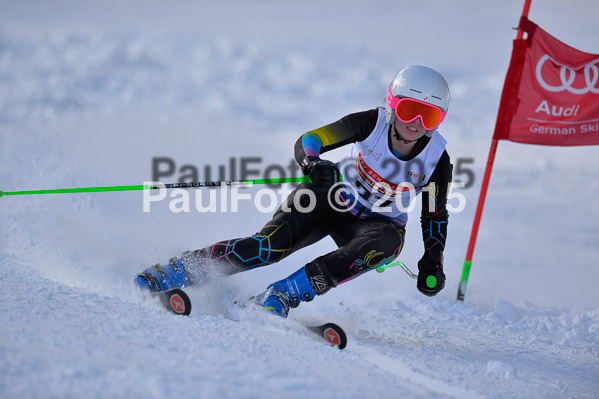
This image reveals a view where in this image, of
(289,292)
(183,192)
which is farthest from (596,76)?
(183,192)

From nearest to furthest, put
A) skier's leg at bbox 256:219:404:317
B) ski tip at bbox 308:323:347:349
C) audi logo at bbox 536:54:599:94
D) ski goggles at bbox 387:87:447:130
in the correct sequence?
1. ski tip at bbox 308:323:347:349
2. skier's leg at bbox 256:219:404:317
3. ski goggles at bbox 387:87:447:130
4. audi logo at bbox 536:54:599:94

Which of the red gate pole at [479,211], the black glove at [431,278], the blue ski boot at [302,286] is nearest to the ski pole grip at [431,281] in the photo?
the black glove at [431,278]

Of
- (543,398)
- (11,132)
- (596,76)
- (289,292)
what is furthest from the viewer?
(11,132)

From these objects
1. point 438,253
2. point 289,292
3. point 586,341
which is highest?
point 438,253

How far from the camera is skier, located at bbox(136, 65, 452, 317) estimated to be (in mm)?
2967

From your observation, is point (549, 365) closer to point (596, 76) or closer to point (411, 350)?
point (411, 350)

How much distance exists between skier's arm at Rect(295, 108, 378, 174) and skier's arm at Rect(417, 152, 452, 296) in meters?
0.51

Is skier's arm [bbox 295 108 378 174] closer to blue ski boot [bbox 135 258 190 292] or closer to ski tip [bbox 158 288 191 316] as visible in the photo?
blue ski boot [bbox 135 258 190 292]

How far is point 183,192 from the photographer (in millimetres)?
6906

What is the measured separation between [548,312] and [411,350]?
7.55 feet

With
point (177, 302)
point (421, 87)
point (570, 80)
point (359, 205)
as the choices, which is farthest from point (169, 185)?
point (570, 80)

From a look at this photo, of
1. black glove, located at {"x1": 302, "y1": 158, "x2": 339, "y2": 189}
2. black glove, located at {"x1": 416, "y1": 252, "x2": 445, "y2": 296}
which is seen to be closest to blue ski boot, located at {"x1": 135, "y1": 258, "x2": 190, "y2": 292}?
black glove, located at {"x1": 302, "y1": 158, "x2": 339, "y2": 189}

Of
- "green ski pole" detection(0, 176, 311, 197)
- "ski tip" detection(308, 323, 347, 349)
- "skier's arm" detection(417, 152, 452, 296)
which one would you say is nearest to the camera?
"ski tip" detection(308, 323, 347, 349)

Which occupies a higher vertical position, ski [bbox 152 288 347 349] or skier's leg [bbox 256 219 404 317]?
skier's leg [bbox 256 219 404 317]
